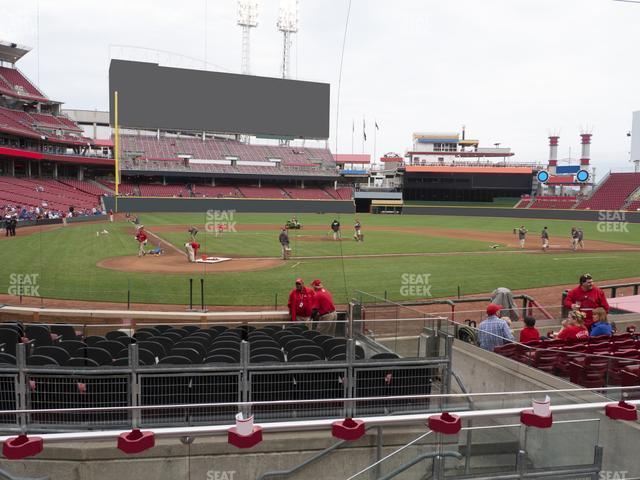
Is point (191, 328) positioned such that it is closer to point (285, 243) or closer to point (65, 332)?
point (65, 332)

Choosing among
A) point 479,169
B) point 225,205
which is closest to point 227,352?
point 225,205

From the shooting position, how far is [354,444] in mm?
3797

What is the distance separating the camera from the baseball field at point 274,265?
17953mm

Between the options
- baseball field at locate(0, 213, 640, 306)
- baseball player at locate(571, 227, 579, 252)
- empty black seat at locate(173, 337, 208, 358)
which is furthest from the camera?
baseball player at locate(571, 227, 579, 252)

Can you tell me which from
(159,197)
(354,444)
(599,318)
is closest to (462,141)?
(159,197)

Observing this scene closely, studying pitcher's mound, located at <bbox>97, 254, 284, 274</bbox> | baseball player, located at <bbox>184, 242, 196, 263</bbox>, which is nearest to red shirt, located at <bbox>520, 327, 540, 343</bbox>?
pitcher's mound, located at <bbox>97, 254, 284, 274</bbox>

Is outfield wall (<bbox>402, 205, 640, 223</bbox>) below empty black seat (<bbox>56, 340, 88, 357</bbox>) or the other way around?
the other way around

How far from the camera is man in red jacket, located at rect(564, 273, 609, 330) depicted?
1081cm

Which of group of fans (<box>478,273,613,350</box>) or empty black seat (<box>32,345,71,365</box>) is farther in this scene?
group of fans (<box>478,273,613,350</box>)

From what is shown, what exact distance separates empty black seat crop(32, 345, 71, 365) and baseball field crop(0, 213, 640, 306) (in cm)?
525

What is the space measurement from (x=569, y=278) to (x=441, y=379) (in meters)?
17.5

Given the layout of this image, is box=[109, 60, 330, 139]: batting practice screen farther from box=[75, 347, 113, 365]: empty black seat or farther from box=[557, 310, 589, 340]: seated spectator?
box=[557, 310, 589, 340]: seated spectator

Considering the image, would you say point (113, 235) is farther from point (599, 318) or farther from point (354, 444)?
point (354, 444)

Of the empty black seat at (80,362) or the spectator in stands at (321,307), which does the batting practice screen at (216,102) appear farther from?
the empty black seat at (80,362)
